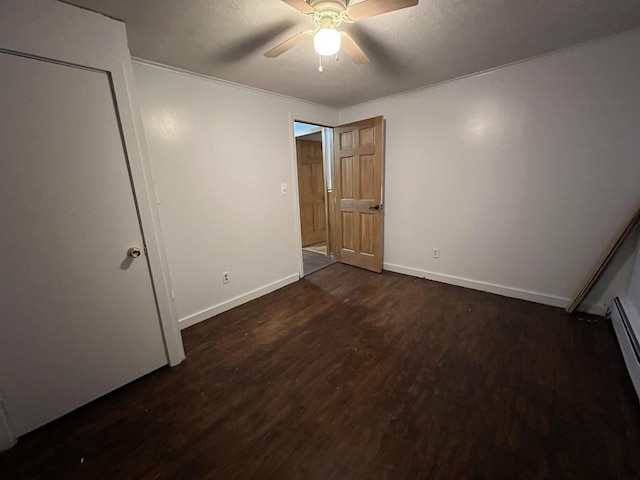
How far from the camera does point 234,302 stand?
8.96ft

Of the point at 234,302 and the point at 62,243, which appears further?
the point at 234,302

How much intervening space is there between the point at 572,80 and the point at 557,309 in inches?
80.4

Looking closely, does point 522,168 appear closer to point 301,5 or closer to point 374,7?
point 374,7

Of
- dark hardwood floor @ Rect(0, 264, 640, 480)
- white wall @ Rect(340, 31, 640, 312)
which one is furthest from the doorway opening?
dark hardwood floor @ Rect(0, 264, 640, 480)

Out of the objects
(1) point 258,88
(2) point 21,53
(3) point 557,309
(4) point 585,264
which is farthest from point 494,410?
(1) point 258,88

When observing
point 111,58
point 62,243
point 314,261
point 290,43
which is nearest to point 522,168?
point 290,43

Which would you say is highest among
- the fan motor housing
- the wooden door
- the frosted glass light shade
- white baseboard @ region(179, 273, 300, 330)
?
the fan motor housing

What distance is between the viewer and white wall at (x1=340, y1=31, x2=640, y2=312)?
2029mm

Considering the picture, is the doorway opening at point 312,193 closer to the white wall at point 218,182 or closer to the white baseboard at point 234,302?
the white baseboard at point 234,302

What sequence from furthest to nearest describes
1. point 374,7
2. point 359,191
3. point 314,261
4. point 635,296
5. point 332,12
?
point 314,261 < point 359,191 < point 635,296 < point 332,12 < point 374,7

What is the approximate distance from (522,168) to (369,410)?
8.45 feet

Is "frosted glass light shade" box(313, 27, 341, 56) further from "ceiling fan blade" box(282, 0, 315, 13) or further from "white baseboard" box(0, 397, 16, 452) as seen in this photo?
"white baseboard" box(0, 397, 16, 452)

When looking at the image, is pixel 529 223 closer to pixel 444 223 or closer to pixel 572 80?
pixel 444 223

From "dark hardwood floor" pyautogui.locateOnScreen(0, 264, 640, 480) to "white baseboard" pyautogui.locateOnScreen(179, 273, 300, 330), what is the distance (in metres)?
0.26
